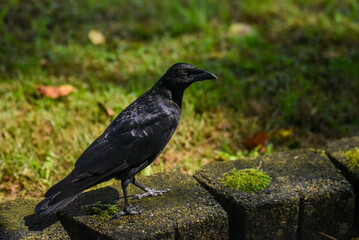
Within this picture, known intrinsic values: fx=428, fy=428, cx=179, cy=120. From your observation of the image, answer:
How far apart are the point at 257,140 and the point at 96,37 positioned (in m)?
2.87

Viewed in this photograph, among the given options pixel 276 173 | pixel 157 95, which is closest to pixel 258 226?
pixel 276 173

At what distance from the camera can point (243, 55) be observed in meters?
5.60

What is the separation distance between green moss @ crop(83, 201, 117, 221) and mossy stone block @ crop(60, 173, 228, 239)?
20mm

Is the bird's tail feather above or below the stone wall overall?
above

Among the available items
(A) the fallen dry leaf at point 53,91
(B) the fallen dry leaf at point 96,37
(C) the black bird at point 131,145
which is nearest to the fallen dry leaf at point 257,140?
(C) the black bird at point 131,145

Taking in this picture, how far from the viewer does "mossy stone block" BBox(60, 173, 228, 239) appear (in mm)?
2471

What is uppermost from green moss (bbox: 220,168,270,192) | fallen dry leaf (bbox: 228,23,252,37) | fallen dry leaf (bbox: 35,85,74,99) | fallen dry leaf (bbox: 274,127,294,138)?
fallen dry leaf (bbox: 228,23,252,37)

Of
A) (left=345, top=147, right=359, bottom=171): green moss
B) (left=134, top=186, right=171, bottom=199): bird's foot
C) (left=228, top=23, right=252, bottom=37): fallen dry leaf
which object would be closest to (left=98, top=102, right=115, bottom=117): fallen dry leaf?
(left=134, top=186, right=171, bottom=199): bird's foot

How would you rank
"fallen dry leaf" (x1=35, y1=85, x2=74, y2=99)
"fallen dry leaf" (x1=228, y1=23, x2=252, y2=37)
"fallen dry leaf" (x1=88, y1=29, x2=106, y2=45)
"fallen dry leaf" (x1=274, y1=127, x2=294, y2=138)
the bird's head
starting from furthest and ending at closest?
"fallen dry leaf" (x1=228, y1=23, x2=252, y2=37), "fallen dry leaf" (x1=88, y1=29, x2=106, y2=45), "fallen dry leaf" (x1=35, y1=85, x2=74, y2=99), "fallen dry leaf" (x1=274, y1=127, x2=294, y2=138), the bird's head

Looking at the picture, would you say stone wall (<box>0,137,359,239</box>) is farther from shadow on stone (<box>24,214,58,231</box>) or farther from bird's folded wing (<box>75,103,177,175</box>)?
bird's folded wing (<box>75,103,177,175</box>)

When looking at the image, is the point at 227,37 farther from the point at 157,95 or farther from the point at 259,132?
the point at 157,95

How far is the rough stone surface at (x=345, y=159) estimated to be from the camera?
3.01m

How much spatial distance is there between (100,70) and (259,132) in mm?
2190

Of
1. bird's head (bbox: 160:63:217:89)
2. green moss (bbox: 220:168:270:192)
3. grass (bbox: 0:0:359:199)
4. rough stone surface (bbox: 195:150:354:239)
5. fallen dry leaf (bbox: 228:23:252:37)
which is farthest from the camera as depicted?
fallen dry leaf (bbox: 228:23:252:37)
